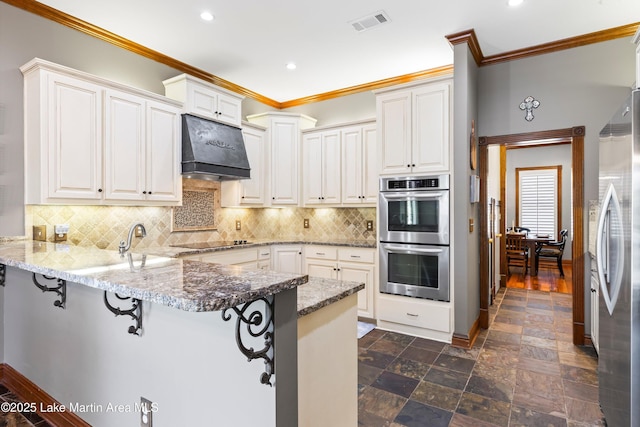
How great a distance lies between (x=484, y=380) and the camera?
2547 millimetres

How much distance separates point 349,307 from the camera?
161 centimetres

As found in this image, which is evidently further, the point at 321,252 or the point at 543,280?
the point at 543,280

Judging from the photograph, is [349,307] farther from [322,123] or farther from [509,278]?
[509,278]

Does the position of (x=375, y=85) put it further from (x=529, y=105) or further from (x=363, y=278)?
(x=363, y=278)

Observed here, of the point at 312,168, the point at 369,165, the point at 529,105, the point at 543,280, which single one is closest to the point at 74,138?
the point at 312,168

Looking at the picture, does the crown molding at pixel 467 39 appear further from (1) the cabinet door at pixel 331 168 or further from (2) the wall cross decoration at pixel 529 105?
(1) the cabinet door at pixel 331 168

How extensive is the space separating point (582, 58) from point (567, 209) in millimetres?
5756

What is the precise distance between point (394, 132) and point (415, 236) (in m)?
1.13

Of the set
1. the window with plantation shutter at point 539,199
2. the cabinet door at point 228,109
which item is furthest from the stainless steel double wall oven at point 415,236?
the window with plantation shutter at point 539,199

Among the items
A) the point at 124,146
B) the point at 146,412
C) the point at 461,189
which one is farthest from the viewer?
the point at 461,189

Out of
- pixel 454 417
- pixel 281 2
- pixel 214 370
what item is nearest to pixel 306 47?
pixel 281 2

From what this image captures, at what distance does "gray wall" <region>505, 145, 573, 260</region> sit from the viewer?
774cm

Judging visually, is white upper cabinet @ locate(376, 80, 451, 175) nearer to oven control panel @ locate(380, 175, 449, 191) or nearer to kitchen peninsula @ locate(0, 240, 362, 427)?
oven control panel @ locate(380, 175, 449, 191)

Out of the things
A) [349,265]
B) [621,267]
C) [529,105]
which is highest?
[529,105]
